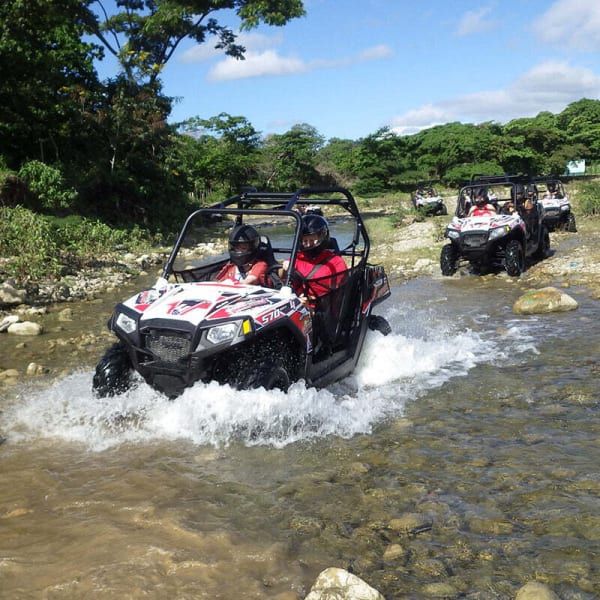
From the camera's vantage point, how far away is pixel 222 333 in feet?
15.9

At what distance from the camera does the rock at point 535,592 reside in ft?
9.83

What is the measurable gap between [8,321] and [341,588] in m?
8.00

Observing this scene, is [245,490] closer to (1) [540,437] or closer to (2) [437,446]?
(2) [437,446]

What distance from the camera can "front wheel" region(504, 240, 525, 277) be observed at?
42.2 ft

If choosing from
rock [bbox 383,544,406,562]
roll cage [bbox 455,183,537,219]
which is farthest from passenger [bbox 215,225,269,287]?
roll cage [bbox 455,183,537,219]

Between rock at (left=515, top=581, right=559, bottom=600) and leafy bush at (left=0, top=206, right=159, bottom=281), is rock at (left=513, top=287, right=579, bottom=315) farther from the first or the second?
leafy bush at (left=0, top=206, right=159, bottom=281)

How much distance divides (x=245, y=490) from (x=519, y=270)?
9.91 meters

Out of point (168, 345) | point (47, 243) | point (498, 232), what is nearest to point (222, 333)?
point (168, 345)

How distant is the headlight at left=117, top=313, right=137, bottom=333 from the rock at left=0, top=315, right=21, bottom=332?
16.2 feet

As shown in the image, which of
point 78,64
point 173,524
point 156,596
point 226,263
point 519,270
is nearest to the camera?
point 156,596

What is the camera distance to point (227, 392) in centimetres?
499

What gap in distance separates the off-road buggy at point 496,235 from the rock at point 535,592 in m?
10.3

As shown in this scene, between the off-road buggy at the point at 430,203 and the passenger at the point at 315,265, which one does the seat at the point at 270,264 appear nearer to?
the passenger at the point at 315,265

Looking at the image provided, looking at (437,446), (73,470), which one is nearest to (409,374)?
(437,446)
